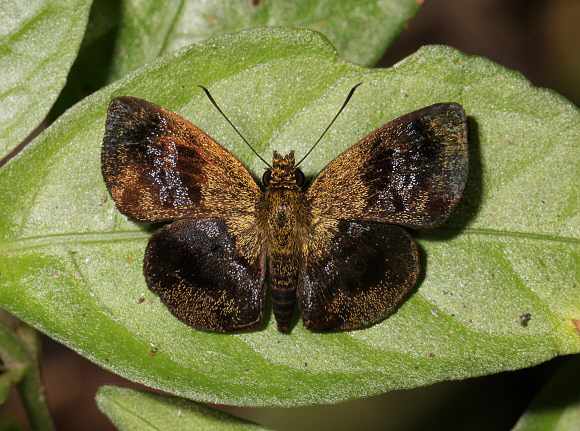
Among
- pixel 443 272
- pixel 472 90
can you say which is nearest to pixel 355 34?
pixel 472 90

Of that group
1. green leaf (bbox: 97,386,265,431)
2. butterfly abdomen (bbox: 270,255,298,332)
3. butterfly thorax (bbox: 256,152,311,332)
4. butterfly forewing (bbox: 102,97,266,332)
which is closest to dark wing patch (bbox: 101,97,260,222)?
butterfly forewing (bbox: 102,97,266,332)

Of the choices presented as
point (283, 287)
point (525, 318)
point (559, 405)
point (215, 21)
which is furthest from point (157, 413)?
point (215, 21)

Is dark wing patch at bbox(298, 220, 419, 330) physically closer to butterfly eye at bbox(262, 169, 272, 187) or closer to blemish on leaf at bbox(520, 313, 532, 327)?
butterfly eye at bbox(262, 169, 272, 187)

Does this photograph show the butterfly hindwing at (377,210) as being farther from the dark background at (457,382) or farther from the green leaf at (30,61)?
the dark background at (457,382)

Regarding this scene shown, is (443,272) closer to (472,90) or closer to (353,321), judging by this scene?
(353,321)

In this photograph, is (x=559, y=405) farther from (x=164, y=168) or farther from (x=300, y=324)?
(x=164, y=168)
